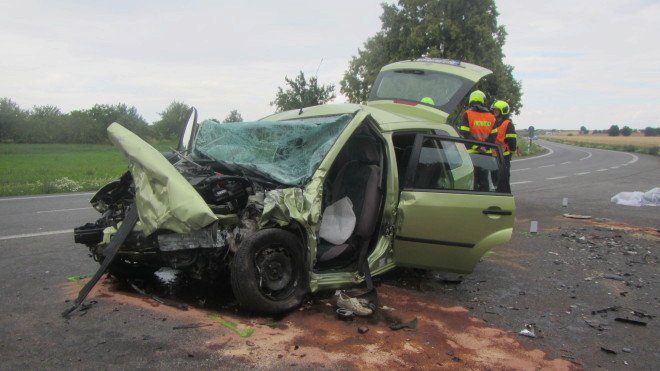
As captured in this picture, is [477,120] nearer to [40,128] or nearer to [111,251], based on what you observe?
[111,251]

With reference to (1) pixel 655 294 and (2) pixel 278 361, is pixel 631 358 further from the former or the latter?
(2) pixel 278 361

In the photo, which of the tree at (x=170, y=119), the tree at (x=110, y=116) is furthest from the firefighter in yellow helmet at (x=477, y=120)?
the tree at (x=110, y=116)

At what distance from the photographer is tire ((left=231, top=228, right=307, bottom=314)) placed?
3.66 m

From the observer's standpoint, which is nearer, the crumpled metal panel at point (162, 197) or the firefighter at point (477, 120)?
the crumpled metal panel at point (162, 197)

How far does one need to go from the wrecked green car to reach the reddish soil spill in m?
0.24

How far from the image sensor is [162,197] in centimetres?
362

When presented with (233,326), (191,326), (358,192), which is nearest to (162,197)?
(191,326)

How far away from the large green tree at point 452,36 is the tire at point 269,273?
91.8 feet

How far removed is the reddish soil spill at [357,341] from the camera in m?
3.26

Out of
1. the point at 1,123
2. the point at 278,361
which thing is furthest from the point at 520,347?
the point at 1,123

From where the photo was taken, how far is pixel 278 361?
315 cm

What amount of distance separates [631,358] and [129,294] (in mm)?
3790

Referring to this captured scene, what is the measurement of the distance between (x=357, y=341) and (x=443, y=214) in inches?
58.8

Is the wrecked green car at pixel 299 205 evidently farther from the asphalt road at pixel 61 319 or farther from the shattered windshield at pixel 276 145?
the asphalt road at pixel 61 319
